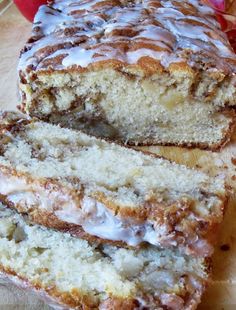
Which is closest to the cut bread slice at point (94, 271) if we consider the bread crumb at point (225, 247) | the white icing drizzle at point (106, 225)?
the white icing drizzle at point (106, 225)

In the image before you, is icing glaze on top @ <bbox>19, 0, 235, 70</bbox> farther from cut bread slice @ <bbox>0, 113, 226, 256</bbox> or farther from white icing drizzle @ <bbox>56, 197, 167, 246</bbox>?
white icing drizzle @ <bbox>56, 197, 167, 246</bbox>

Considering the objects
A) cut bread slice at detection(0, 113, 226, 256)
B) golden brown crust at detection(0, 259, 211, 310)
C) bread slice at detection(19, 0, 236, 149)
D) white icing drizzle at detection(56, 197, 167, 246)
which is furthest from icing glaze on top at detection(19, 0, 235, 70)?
golden brown crust at detection(0, 259, 211, 310)

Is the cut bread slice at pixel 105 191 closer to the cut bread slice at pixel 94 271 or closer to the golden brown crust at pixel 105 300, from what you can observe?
the cut bread slice at pixel 94 271

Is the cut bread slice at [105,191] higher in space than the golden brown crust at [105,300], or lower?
higher

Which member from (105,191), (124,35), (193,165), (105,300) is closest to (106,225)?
(105,191)

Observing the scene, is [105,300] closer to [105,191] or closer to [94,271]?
[94,271]

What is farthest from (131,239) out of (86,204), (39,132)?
(39,132)
